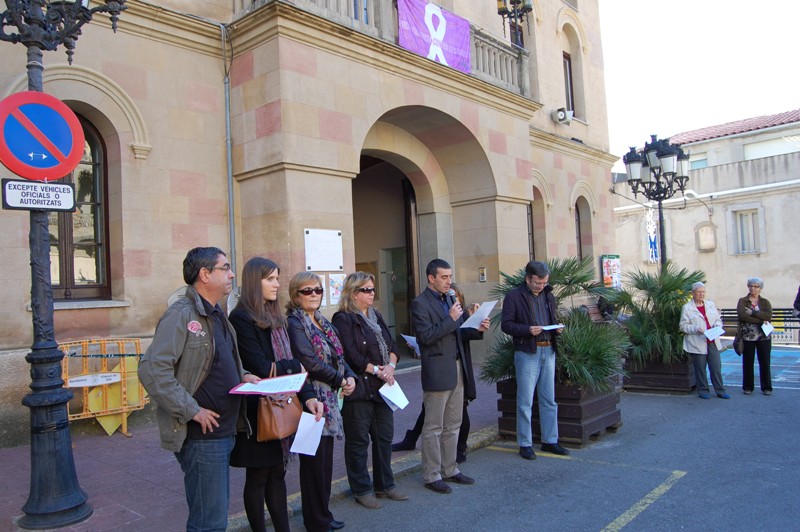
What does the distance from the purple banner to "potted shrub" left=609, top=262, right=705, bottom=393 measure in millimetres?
5289

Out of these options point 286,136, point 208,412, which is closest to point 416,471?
point 208,412

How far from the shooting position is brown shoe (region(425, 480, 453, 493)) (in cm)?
549

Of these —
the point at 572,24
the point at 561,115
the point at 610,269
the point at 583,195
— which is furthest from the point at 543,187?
the point at 572,24

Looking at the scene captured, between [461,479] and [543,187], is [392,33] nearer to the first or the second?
[543,187]

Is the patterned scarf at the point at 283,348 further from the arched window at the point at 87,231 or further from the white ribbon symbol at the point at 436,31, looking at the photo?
the white ribbon symbol at the point at 436,31

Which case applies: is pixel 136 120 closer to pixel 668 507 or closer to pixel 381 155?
pixel 381 155

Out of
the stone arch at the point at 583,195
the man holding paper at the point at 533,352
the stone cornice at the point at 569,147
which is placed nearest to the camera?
the man holding paper at the point at 533,352

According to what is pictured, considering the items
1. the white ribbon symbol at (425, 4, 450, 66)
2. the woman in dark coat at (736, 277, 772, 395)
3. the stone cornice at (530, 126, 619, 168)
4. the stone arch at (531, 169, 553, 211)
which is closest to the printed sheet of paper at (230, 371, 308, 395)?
the woman in dark coat at (736, 277, 772, 395)

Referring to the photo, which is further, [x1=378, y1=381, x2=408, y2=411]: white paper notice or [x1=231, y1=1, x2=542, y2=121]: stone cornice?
[x1=231, y1=1, x2=542, y2=121]: stone cornice

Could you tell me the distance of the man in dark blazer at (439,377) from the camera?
5.57m

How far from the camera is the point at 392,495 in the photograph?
17.5ft

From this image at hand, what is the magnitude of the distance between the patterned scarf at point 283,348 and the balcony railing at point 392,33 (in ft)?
20.5

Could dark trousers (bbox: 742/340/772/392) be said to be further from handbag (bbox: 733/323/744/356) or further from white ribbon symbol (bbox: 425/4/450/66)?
white ribbon symbol (bbox: 425/4/450/66)

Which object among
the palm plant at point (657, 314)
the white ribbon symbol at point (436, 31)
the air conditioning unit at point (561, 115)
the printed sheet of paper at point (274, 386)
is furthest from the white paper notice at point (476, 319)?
the air conditioning unit at point (561, 115)
